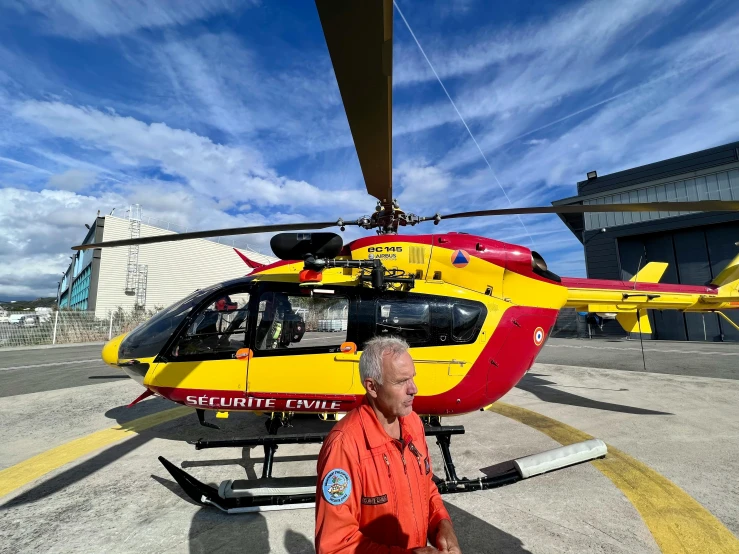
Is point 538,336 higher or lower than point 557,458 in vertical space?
higher

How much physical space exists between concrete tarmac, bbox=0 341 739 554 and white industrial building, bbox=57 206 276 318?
23.4 m

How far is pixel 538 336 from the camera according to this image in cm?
448

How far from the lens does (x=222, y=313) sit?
459cm

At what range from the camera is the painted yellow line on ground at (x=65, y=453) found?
148 inches

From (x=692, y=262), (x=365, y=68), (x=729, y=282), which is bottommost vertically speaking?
(x=729, y=282)

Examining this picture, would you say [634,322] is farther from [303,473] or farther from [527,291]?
[303,473]

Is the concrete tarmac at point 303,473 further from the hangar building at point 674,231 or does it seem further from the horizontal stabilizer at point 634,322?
the hangar building at point 674,231

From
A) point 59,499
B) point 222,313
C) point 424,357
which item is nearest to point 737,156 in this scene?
point 424,357

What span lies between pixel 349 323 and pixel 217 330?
1767 millimetres

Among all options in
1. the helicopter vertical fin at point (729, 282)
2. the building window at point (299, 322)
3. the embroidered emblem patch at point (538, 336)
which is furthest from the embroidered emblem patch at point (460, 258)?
the helicopter vertical fin at point (729, 282)

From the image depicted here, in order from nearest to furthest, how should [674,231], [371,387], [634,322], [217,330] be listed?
[371,387] < [217,330] < [634,322] < [674,231]

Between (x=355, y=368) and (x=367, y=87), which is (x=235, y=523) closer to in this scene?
(x=355, y=368)

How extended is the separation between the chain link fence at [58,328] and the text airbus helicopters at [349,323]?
68.8 feet

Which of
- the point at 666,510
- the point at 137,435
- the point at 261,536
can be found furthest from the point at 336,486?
the point at 137,435
